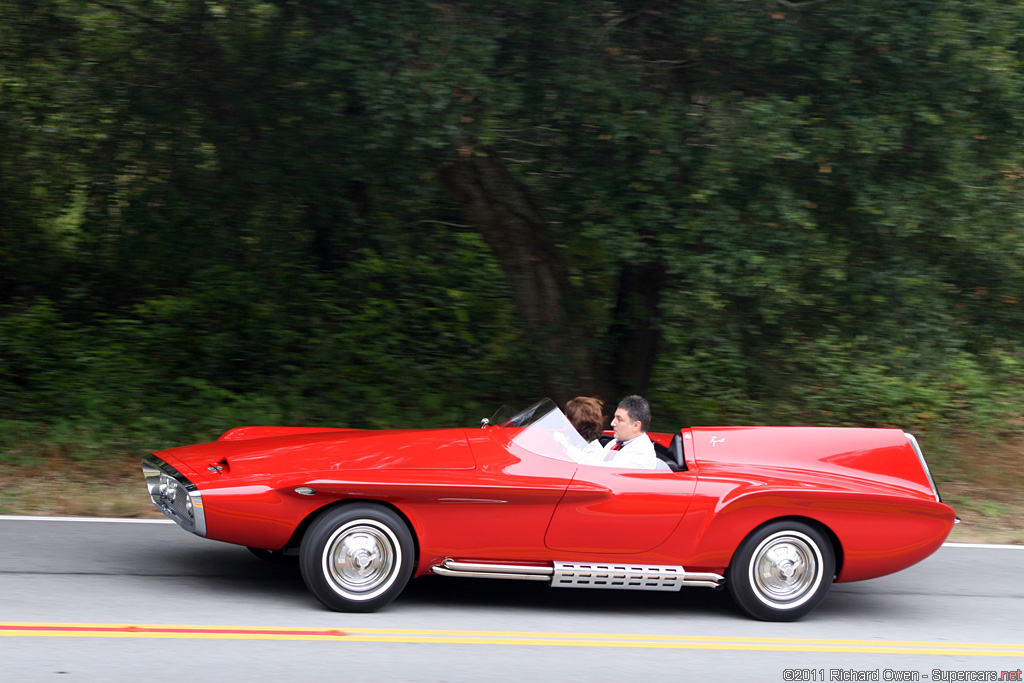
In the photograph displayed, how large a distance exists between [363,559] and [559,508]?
1.10m

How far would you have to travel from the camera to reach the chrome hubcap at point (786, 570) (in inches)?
223

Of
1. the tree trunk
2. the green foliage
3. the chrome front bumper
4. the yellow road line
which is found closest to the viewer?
the yellow road line

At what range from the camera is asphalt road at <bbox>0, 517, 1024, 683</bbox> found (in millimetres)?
4633

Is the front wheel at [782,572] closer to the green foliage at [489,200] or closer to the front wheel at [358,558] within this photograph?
the front wheel at [358,558]

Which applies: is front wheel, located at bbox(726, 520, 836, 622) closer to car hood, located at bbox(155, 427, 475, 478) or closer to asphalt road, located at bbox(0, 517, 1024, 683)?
asphalt road, located at bbox(0, 517, 1024, 683)

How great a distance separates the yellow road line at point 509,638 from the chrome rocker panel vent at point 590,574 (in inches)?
11.8

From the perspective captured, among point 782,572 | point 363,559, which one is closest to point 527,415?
point 363,559

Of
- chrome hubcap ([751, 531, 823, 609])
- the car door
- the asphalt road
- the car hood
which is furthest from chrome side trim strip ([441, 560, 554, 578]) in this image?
chrome hubcap ([751, 531, 823, 609])

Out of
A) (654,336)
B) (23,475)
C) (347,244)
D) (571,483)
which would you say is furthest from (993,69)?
(23,475)

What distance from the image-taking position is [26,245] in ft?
39.4

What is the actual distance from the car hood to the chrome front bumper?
0.07m

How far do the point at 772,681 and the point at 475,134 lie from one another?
538cm

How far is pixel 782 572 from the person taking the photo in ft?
18.6

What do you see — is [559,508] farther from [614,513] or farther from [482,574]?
[482,574]
